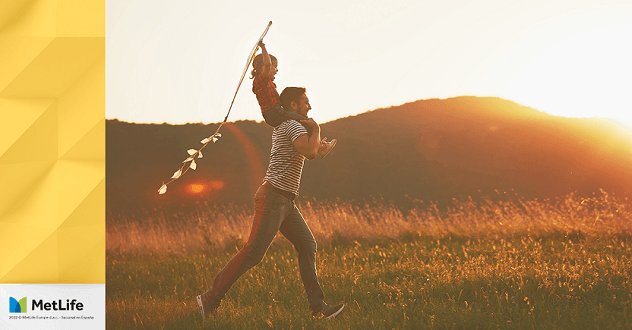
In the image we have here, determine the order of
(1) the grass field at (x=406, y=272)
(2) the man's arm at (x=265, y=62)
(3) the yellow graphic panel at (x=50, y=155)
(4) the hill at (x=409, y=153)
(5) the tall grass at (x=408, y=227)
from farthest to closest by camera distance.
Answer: (4) the hill at (x=409, y=153), (5) the tall grass at (x=408, y=227), (3) the yellow graphic panel at (x=50, y=155), (2) the man's arm at (x=265, y=62), (1) the grass field at (x=406, y=272)

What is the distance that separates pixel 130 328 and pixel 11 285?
1239 millimetres

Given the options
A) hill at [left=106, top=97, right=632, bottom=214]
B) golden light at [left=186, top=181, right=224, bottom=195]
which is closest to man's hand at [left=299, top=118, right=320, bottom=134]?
golden light at [left=186, top=181, right=224, bottom=195]

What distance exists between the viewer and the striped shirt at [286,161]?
3.73m

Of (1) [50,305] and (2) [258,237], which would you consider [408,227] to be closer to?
(2) [258,237]

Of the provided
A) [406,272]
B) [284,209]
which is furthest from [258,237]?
[406,272]

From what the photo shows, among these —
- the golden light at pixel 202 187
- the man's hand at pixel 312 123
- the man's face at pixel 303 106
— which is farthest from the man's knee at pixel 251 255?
the golden light at pixel 202 187

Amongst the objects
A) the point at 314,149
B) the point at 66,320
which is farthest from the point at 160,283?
the point at 314,149

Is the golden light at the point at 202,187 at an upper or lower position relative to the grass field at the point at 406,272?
upper

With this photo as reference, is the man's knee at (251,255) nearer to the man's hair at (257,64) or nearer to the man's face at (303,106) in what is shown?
the man's face at (303,106)

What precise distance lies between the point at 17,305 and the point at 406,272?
3772mm

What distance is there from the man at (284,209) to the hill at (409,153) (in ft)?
33.3

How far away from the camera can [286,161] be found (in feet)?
12.3

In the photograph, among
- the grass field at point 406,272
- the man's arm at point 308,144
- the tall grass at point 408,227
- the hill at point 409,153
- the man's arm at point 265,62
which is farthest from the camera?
the hill at point 409,153

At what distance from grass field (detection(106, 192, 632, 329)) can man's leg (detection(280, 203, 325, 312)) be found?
181 millimetres
